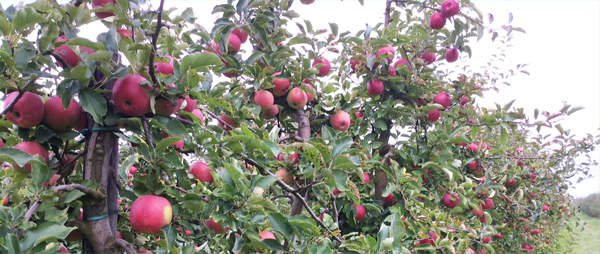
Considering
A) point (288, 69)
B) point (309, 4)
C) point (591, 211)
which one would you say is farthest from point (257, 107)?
point (591, 211)

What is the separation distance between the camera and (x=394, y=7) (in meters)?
2.47

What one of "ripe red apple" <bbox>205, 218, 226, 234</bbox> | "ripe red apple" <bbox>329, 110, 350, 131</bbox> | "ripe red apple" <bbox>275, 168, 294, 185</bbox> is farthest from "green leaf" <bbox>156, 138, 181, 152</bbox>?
"ripe red apple" <bbox>329, 110, 350, 131</bbox>

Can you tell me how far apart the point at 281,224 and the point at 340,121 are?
1046 mm

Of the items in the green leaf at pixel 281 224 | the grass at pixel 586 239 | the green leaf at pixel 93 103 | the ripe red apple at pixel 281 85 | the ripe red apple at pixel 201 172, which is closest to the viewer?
the green leaf at pixel 93 103

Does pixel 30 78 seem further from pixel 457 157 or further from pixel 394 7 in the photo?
pixel 457 157

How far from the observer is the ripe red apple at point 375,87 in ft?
7.00

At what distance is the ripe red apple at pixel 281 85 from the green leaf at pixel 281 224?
0.91 meters

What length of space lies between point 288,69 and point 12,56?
1110 millimetres

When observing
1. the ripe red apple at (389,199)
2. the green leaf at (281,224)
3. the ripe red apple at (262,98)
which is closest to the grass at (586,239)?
the ripe red apple at (389,199)

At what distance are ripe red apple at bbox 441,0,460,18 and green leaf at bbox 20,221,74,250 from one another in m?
2.09

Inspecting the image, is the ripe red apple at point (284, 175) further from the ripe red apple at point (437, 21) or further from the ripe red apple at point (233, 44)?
the ripe red apple at point (437, 21)

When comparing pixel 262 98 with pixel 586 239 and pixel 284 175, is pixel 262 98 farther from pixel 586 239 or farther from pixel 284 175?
pixel 586 239

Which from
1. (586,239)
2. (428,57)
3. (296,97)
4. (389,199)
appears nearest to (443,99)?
(428,57)

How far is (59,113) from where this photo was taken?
893 mm
